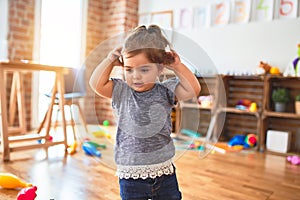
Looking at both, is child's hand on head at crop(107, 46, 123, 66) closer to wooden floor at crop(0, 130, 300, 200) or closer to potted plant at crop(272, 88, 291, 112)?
wooden floor at crop(0, 130, 300, 200)

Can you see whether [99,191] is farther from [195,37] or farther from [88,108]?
[195,37]

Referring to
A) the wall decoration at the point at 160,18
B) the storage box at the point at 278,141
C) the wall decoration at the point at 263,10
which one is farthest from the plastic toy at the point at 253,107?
the wall decoration at the point at 160,18

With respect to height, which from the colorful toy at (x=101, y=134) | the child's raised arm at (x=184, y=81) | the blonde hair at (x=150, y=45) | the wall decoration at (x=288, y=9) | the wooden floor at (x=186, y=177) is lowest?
the wooden floor at (x=186, y=177)

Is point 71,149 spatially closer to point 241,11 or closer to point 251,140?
point 251,140

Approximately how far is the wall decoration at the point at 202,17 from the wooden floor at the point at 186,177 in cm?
166

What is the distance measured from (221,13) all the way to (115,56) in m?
2.68

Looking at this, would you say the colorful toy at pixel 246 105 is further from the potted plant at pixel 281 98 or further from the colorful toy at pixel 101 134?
the colorful toy at pixel 101 134

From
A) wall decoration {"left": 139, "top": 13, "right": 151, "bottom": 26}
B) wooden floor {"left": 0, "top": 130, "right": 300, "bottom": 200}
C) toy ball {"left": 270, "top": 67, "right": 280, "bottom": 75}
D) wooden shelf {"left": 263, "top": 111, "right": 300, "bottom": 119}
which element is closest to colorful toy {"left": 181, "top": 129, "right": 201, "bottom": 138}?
wooden floor {"left": 0, "top": 130, "right": 300, "bottom": 200}

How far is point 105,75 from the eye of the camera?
0.85m

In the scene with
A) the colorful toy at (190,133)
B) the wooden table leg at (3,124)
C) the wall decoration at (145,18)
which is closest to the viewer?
the colorful toy at (190,133)

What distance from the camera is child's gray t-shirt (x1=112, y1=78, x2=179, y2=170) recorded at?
0.84m

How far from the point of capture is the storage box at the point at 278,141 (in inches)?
Result: 102

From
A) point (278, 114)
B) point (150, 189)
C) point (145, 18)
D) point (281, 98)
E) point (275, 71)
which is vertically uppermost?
point (145, 18)

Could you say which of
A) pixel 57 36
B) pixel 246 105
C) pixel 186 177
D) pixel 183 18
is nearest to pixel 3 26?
pixel 57 36
